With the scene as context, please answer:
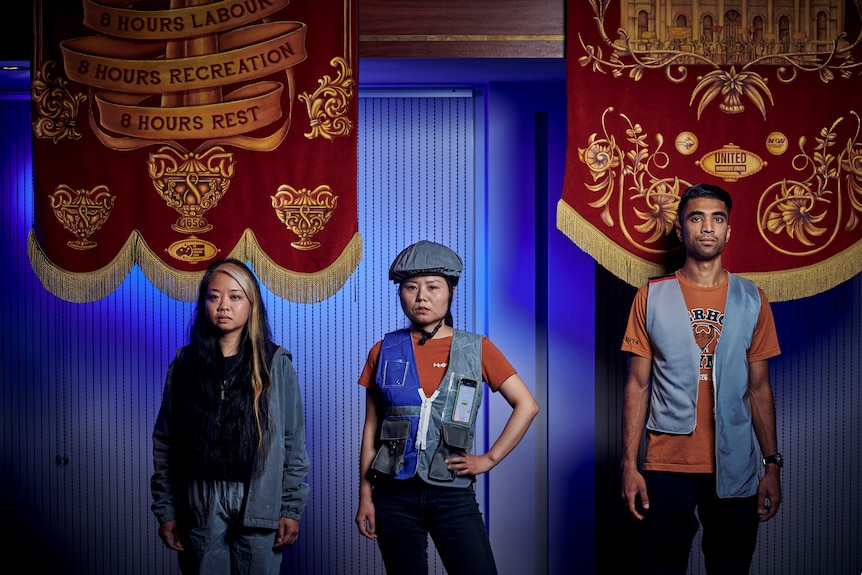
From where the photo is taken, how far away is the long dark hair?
3135 millimetres

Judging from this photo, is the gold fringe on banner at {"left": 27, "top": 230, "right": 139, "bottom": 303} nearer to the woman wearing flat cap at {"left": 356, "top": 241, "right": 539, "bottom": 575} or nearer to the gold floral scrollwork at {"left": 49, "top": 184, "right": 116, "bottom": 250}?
the gold floral scrollwork at {"left": 49, "top": 184, "right": 116, "bottom": 250}

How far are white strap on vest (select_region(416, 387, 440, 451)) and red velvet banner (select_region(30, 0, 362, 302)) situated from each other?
3.19ft

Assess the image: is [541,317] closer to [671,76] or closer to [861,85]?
[671,76]

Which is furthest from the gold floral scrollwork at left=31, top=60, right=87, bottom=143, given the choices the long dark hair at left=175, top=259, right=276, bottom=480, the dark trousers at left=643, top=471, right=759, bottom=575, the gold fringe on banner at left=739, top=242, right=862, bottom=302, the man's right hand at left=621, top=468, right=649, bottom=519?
the gold fringe on banner at left=739, top=242, right=862, bottom=302

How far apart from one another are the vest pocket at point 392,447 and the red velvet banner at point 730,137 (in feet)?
4.16

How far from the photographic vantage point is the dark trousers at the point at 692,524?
11.1 feet

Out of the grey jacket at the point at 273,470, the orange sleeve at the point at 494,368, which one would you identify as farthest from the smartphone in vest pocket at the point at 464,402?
the grey jacket at the point at 273,470

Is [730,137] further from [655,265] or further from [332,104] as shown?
[332,104]

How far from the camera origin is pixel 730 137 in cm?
393

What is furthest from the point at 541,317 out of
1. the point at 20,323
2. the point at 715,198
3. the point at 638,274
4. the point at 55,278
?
the point at 20,323

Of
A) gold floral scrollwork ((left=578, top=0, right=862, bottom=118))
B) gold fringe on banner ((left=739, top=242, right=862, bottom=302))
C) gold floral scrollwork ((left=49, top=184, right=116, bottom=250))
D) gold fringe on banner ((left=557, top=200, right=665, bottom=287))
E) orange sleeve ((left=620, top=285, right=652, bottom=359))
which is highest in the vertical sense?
→ gold floral scrollwork ((left=578, top=0, right=862, bottom=118))

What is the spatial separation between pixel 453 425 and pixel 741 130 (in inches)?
77.1

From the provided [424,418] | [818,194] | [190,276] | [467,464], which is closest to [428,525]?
[467,464]

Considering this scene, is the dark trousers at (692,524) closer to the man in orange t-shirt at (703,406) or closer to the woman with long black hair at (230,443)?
the man in orange t-shirt at (703,406)
